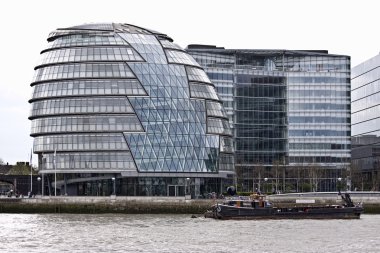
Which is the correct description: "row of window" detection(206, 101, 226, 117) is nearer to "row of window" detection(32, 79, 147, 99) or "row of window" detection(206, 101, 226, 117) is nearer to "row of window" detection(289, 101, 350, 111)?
"row of window" detection(32, 79, 147, 99)

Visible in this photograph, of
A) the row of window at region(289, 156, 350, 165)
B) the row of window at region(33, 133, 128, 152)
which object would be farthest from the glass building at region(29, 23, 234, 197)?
the row of window at region(289, 156, 350, 165)

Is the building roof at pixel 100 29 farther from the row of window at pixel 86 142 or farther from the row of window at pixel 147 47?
the row of window at pixel 86 142

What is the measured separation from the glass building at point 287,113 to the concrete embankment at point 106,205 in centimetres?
6699

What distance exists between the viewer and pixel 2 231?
7956 cm

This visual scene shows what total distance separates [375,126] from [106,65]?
5130 centimetres

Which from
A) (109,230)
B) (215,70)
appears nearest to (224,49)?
(215,70)

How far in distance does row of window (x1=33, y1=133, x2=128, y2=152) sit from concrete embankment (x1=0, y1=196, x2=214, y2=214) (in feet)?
57.5

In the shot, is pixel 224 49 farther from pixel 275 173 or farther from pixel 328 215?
pixel 328 215

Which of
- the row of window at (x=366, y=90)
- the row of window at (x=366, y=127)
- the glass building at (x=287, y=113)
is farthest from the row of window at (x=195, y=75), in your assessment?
the glass building at (x=287, y=113)

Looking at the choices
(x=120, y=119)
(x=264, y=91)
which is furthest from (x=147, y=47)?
(x=264, y=91)

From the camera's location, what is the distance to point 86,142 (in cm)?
13575

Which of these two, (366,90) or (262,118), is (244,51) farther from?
(366,90)

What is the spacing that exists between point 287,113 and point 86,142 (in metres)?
62.0

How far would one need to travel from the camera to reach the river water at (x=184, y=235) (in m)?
63.8
